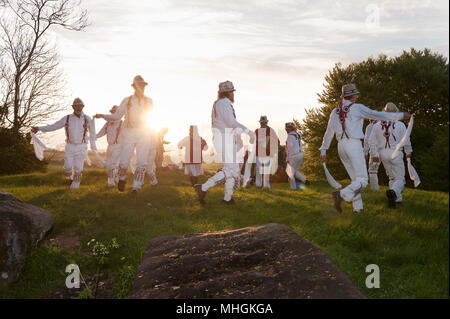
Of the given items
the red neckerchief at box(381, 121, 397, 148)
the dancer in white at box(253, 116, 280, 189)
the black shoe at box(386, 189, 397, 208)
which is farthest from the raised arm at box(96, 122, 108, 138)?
the black shoe at box(386, 189, 397, 208)

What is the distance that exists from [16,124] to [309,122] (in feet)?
54.1

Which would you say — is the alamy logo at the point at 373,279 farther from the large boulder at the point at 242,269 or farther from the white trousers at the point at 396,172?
the white trousers at the point at 396,172

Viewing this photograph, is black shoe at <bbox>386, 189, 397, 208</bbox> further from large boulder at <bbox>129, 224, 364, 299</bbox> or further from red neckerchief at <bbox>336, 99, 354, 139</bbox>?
large boulder at <bbox>129, 224, 364, 299</bbox>

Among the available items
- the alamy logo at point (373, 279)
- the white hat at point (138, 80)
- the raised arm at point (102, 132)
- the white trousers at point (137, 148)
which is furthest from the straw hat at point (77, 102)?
the alamy logo at point (373, 279)

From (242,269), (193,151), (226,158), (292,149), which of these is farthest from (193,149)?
(242,269)

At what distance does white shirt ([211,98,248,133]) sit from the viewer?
27.3 feet

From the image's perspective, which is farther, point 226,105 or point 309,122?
point 309,122

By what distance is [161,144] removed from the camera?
57.7 feet

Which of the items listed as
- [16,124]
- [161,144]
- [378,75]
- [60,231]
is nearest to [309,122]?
[378,75]

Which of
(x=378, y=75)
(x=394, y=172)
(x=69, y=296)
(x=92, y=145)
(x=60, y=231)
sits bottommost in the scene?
(x=69, y=296)

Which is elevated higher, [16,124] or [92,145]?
[16,124]

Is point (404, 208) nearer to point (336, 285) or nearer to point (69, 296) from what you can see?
point (336, 285)

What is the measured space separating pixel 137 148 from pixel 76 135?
2214 mm

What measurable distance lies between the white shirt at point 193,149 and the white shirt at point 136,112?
10.3 feet
